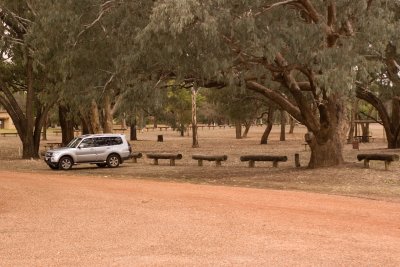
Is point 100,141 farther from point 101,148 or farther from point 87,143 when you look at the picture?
point 87,143

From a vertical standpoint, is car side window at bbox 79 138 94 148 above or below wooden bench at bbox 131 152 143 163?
above

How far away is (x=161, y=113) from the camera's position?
2221 inches

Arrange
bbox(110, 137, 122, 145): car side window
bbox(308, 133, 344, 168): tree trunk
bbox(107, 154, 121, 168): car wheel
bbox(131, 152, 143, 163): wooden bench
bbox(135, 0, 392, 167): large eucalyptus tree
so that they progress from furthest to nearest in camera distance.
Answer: bbox(131, 152, 143, 163): wooden bench → bbox(110, 137, 122, 145): car side window → bbox(107, 154, 121, 168): car wheel → bbox(308, 133, 344, 168): tree trunk → bbox(135, 0, 392, 167): large eucalyptus tree

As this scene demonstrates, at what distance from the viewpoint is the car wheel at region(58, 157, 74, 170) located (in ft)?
87.7

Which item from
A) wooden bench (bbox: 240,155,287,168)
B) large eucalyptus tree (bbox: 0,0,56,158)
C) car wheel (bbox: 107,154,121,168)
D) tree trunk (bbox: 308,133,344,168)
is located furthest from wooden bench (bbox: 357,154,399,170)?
large eucalyptus tree (bbox: 0,0,56,158)

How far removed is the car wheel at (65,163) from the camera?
1052 inches

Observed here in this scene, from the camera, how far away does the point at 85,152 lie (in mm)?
27375

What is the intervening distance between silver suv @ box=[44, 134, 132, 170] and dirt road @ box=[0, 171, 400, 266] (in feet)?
36.4

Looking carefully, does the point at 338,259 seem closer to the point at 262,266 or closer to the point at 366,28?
the point at 262,266

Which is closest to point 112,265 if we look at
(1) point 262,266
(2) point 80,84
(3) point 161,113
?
(1) point 262,266

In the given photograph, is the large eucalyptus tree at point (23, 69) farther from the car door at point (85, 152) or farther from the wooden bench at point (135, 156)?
the wooden bench at point (135, 156)

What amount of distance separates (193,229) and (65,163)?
18.0 meters

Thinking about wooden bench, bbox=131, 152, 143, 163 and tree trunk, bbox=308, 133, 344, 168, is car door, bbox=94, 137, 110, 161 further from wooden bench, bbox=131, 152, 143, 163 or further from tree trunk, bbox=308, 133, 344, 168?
tree trunk, bbox=308, 133, 344, 168

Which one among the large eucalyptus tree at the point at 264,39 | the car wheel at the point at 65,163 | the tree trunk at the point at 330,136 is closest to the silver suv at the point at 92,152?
the car wheel at the point at 65,163
